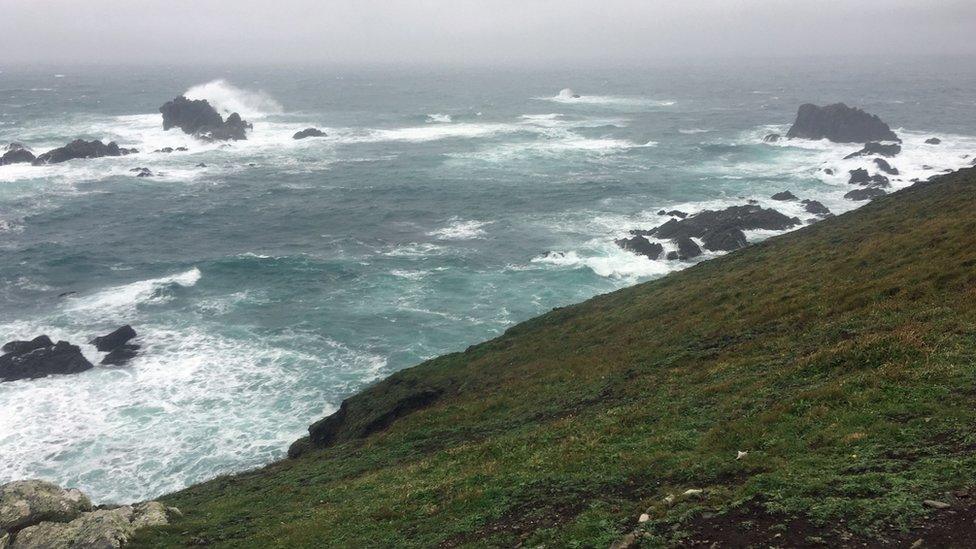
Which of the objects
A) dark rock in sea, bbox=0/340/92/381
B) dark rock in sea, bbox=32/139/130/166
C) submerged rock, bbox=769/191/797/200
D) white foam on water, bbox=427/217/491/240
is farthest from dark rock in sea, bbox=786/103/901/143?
dark rock in sea, bbox=32/139/130/166

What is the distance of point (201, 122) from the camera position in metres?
129

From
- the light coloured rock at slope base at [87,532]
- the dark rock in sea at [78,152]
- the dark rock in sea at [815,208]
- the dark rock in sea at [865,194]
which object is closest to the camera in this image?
the light coloured rock at slope base at [87,532]

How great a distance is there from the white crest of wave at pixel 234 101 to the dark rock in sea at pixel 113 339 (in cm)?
12585

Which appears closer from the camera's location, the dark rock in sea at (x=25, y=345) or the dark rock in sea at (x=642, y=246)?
the dark rock in sea at (x=25, y=345)

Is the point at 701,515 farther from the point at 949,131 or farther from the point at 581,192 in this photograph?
the point at 949,131

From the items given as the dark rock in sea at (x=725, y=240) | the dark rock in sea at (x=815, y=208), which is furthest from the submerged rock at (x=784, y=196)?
the dark rock in sea at (x=725, y=240)

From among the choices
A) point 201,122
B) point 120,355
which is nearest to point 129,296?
point 120,355

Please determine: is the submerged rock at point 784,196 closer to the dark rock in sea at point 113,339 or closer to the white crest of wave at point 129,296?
the white crest of wave at point 129,296

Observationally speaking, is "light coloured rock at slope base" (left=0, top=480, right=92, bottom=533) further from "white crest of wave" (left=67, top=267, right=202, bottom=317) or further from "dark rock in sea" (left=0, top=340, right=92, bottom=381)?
"white crest of wave" (left=67, top=267, right=202, bottom=317)

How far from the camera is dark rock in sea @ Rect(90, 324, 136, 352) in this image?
42500mm

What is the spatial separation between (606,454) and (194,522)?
12609 millimetres

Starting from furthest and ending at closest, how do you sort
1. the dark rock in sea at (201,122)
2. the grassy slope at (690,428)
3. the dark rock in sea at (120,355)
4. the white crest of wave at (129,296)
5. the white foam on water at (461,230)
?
the dark rock in sea at (201,122), the white foam on water at (461,230), the white crest of wave at (129,296), the dark rock in sea at (120,355), the grassy slope at (690,428)

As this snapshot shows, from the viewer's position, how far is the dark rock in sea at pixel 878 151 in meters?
94.6

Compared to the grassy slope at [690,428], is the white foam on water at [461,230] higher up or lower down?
lower down
